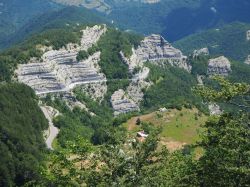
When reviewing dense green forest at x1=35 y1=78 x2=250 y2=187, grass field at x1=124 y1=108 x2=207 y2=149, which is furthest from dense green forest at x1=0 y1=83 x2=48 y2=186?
dense green forest at x1=35 y1=78 x2=250 y2=187

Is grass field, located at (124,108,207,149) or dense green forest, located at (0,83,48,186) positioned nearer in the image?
dense green forest, located at (0,83,48,186)

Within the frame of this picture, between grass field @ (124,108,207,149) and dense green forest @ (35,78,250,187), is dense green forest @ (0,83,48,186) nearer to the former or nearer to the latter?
grass field @ (124,108,207,149)

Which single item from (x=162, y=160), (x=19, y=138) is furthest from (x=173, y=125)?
(x=162, y=160)

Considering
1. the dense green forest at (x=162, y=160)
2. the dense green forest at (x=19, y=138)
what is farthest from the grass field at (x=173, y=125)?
the dense green forest at (x=162, y=160)

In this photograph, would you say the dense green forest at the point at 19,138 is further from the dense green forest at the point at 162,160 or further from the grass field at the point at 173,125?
the dense green forest at the point at 162,160

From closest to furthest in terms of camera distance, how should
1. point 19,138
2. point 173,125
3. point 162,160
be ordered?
point 162,160
point 19,138
point 173,125

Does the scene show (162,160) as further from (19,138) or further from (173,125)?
(173,125)

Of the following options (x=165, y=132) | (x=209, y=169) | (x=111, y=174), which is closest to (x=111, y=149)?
(x=111, y=174)

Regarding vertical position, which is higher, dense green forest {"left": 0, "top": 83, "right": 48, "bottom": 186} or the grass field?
dense green forest {"left": 0, "top": 83, "right": 48, "bottom": 186}
